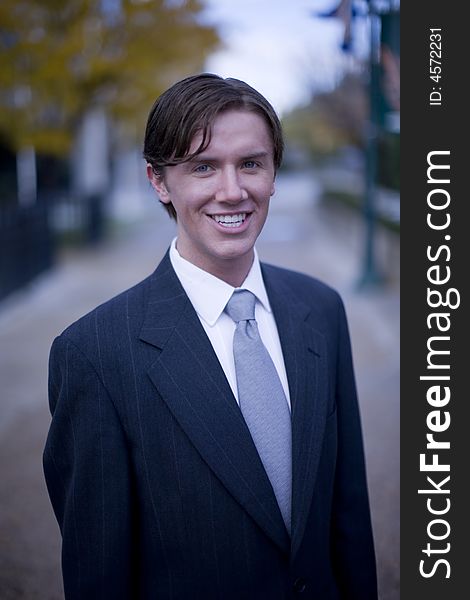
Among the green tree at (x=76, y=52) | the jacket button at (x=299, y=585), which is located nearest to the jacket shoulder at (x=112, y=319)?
the jacket button at (x=299, y=585)

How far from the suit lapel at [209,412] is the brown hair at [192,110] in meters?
0.45

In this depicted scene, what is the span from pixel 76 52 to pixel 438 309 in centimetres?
1214

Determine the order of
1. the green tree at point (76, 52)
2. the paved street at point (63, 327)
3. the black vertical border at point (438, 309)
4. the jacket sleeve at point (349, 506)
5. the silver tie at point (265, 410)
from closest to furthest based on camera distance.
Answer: the silver tie at point (265, 410), the black vertical border at point (438, 309), the jacket sleeve at point (349, 506), the paved street at point (63, 327), the green tree at point (76, 52)

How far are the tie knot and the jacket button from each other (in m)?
0.70

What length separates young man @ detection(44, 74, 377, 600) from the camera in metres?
1.98

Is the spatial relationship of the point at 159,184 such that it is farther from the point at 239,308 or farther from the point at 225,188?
the point at 239,308

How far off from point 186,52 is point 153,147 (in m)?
13.5

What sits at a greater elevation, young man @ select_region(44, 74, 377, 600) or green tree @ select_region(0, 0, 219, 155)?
green tree @ select_region(0, 0, 219, 155)

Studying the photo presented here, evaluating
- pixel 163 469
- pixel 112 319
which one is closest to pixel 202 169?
pixel 112 319

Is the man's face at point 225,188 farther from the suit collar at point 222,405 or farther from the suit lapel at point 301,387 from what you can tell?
the suit lapel at point 301,387

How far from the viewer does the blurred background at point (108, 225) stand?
189 inches

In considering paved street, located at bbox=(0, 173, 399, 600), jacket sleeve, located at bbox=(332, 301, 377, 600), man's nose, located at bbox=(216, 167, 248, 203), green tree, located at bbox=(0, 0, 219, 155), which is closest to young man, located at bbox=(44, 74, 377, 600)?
man's nose, located at bbox=(216, 167, 248, 203)

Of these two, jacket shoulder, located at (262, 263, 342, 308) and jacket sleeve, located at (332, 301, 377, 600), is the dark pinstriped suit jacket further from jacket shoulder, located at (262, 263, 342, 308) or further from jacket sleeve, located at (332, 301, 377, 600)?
jacket shoulder, located at (262, 263, 342, 308)

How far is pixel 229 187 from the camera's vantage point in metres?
2.01
